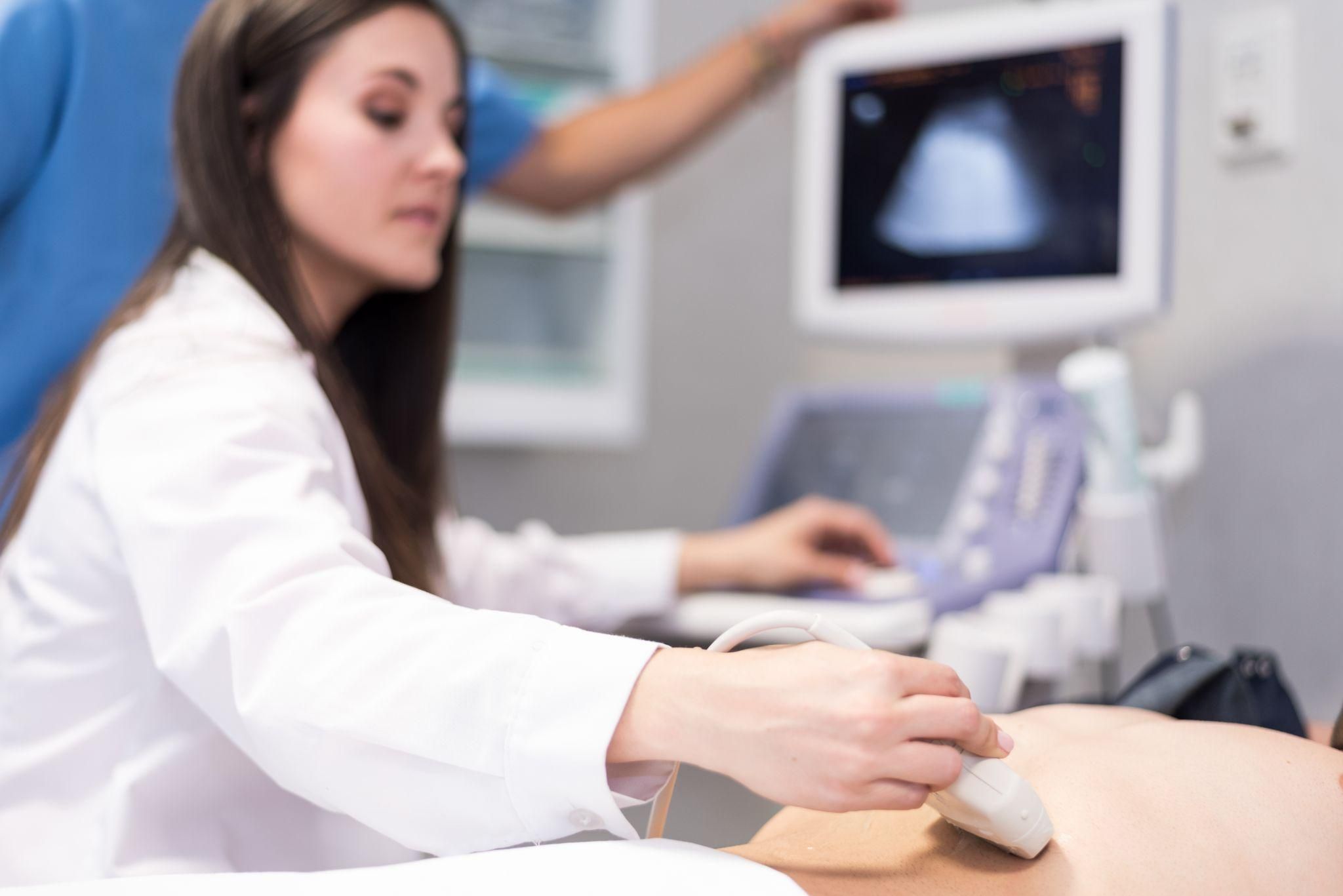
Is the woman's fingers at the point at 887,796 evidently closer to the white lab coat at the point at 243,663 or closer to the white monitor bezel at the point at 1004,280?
the white lab coat at the point at 243,663

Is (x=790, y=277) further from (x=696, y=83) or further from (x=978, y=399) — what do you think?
(x=978, y=399)

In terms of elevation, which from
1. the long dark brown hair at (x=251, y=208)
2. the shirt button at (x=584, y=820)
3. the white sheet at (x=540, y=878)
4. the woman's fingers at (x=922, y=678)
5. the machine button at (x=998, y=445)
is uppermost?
the long dark brown hair at (x=251, y=208)

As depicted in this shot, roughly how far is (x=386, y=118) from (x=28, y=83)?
43 cm

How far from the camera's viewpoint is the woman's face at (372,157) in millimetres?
1048

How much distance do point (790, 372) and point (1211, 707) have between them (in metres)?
1.50

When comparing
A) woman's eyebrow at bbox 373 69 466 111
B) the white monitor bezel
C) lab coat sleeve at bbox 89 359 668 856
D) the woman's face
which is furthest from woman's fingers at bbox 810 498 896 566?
lab coat sleeve at bbox 89 359 668 856

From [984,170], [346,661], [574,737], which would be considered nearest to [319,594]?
[346,661]

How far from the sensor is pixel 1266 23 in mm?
1533

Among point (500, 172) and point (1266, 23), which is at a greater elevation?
point (1266, 23)

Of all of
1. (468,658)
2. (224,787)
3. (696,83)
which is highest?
(696,83)

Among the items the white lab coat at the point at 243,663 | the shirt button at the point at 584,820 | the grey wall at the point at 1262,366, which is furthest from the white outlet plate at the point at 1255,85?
the shirt button at the point at 584,820

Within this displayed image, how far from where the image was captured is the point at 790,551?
1.38m

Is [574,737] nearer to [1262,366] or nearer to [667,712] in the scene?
[667,712]

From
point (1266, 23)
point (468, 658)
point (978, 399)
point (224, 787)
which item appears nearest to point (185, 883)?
point (468, 658)
